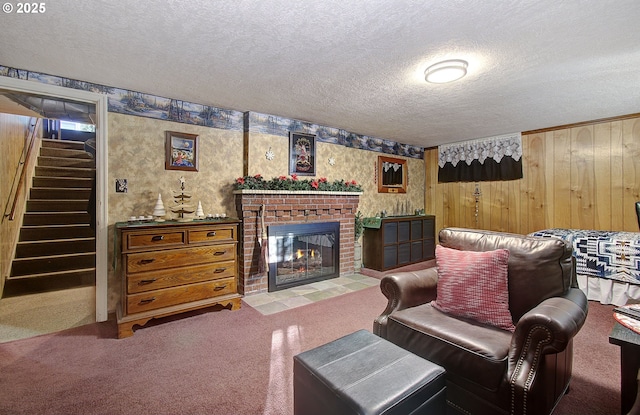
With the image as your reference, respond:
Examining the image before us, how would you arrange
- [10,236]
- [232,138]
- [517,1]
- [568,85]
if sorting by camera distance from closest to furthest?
[517,1] < [568,85] < [232,138] < [10,236]

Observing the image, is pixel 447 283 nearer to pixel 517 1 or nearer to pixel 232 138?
pixel 517 1

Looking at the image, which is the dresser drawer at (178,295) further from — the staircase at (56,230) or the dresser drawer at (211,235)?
the staircase at (56,230)

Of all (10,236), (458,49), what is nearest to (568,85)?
(458,49)

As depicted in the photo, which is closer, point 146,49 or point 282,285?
point 146,49

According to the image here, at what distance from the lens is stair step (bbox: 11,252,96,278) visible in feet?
13.1

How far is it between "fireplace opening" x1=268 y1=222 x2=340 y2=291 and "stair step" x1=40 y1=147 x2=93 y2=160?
15.7 feet

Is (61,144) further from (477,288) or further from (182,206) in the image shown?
(477,288)

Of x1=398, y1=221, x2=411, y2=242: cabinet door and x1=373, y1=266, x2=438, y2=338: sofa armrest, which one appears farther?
x1=398, y1=221, x2=411, y2=242: cabinet door

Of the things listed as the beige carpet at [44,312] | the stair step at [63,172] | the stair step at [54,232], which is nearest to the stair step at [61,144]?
the stair step at [63,172]

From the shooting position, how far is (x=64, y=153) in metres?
5.70

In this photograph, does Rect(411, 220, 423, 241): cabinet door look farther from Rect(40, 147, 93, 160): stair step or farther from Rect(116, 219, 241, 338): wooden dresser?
Rect(40, 147, 93, 160): stair step

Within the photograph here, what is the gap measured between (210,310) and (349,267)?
220 centimetres

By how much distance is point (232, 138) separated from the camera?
12.1 feet

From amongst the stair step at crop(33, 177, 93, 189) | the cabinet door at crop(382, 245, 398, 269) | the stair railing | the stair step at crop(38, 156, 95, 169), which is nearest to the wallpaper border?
the cabinet door at crop(382, 245, 398, 269)
